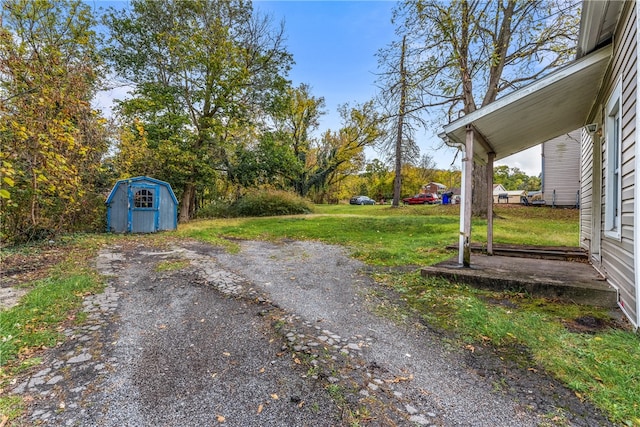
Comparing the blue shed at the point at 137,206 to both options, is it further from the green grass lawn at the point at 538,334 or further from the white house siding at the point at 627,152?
the white house siding at the point at 627,152

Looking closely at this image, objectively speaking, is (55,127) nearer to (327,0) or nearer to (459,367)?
(459,367)

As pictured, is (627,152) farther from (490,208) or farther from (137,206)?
(137,206)

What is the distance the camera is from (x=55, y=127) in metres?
4.78

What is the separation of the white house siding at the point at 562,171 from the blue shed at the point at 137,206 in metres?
19.4

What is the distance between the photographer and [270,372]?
6.91ft

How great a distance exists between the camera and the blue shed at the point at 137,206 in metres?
9.09

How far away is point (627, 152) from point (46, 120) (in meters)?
8.13

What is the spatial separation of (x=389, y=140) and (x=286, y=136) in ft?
20.8

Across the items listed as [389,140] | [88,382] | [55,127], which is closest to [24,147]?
[55,127]

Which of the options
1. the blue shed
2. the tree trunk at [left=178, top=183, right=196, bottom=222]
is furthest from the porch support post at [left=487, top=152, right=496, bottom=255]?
the tree trunk at [left=178, top=183, right=196, bottom=222]

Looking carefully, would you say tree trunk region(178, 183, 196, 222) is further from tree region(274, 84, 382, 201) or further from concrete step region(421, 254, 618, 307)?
concrete step region(421, 254, 618, 307)

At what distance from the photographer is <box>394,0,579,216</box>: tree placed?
8.92 metres

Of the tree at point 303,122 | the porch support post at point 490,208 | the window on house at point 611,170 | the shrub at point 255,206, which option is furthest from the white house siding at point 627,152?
the tree at point 303,122

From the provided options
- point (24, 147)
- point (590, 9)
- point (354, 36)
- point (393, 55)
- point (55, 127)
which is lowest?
point (24, 147)
